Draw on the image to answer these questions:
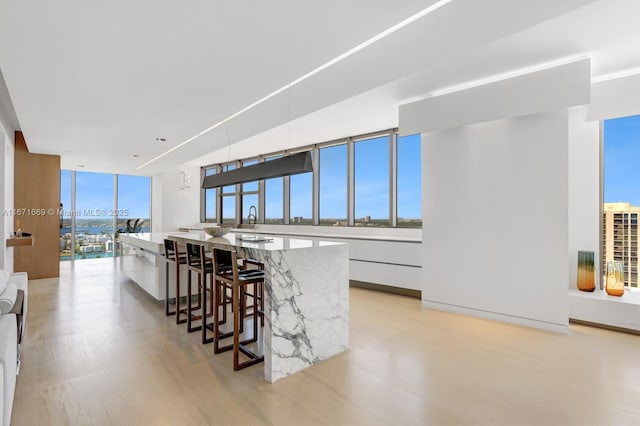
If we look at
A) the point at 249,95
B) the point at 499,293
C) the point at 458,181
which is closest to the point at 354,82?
the point at 249,95

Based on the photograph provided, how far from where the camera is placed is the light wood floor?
1905 mm

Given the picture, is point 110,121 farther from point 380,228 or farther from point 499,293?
point 499,293

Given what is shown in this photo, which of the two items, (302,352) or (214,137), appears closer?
(302,352)

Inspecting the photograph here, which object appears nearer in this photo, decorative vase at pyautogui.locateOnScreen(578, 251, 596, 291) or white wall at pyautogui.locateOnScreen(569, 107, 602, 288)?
decorative vase at pyautogui.locateOnScreen(578, 251, 596, 291)

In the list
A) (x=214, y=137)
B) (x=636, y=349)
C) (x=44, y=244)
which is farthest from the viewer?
(x=44, y=244)

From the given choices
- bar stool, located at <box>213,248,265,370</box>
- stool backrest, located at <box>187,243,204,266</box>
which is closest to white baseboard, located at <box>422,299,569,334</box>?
bar stool, located at <box>213,248,265,370</box>

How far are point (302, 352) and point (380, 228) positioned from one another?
11.2 feet

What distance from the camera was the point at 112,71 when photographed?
260 cm

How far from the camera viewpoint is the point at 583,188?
3715mm

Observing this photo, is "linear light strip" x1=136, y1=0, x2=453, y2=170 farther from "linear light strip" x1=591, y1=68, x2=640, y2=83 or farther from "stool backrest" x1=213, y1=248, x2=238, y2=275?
"linear light strip" x1=591, y1=68, x2=640, y2=83

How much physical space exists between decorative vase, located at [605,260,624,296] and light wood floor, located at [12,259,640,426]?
45 centimetres

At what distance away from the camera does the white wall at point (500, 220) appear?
3.26 metres

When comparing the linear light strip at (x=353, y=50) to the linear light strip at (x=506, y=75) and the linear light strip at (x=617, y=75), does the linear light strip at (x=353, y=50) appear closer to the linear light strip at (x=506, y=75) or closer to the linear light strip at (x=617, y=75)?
the linear light strip at (x=506, y=75)

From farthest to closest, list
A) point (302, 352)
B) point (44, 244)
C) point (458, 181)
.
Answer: point (44, 244)
point (458, 181)
point (302, 352)
